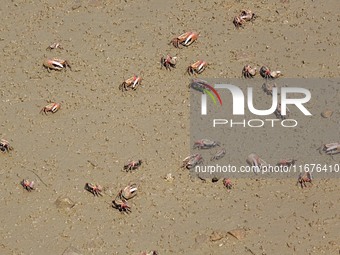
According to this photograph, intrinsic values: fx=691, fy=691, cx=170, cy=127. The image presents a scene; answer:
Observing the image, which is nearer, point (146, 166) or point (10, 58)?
point (146, 166)

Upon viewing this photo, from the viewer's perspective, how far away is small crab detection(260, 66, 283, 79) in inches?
432

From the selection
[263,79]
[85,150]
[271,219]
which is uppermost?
[263,79]

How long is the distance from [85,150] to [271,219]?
3.03 meters

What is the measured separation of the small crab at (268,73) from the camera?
10977 millimetres

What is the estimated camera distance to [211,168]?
1033cm

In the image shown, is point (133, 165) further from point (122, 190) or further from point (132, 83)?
point (132, 83)

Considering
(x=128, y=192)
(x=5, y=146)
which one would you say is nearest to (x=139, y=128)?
(x=128, y=192)

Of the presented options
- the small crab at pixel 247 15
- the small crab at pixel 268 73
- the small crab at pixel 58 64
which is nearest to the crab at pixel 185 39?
the small crab at pixel 247 15

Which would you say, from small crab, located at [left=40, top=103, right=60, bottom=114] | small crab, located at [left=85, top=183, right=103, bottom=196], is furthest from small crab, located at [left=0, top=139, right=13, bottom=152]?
small crab, located at [left=85, top=183, right=103, bottom=196]

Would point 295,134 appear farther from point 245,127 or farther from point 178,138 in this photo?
point 178,138

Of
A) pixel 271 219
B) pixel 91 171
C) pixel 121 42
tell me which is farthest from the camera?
pixel 121 42

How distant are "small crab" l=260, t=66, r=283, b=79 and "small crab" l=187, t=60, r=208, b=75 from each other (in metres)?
0.95

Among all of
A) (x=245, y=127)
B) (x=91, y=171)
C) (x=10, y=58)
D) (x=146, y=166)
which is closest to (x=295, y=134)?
(x=245, y=127)

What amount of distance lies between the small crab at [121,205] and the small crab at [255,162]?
6.30 feet
